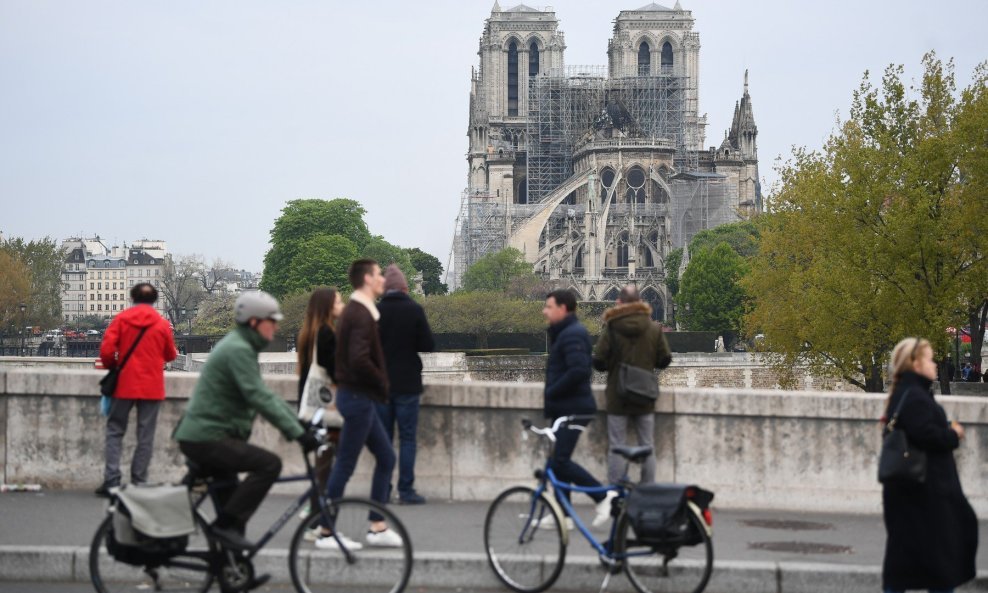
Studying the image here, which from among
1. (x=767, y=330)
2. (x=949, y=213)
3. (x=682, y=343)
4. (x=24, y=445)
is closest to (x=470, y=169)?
(x=682, y=343)

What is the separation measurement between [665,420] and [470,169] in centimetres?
12232

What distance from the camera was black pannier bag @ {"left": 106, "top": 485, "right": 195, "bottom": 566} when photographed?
7.68m

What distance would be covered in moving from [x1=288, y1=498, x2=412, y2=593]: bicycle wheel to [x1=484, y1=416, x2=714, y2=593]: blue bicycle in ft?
2.16

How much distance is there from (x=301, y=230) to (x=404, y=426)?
9220 cm

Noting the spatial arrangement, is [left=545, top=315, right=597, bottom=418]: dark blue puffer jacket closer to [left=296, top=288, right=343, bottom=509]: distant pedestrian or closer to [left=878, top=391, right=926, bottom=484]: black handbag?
[left=296, top=288, right=343, bottom=509]: distant pedestrian

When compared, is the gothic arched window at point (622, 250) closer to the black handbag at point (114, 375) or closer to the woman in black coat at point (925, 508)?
the black handbag at point (114, 375)

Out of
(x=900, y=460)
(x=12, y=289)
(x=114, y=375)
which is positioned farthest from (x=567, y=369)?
(x=12, y=289)

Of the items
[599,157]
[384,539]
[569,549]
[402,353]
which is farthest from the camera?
[599,157]

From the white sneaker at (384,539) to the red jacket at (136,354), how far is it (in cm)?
344

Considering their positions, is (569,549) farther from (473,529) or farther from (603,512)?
(473,529)

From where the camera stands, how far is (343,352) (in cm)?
1006

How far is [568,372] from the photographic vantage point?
1027cm

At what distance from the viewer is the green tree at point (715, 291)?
8394cm

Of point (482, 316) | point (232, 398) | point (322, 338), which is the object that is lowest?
point (232, 398)
